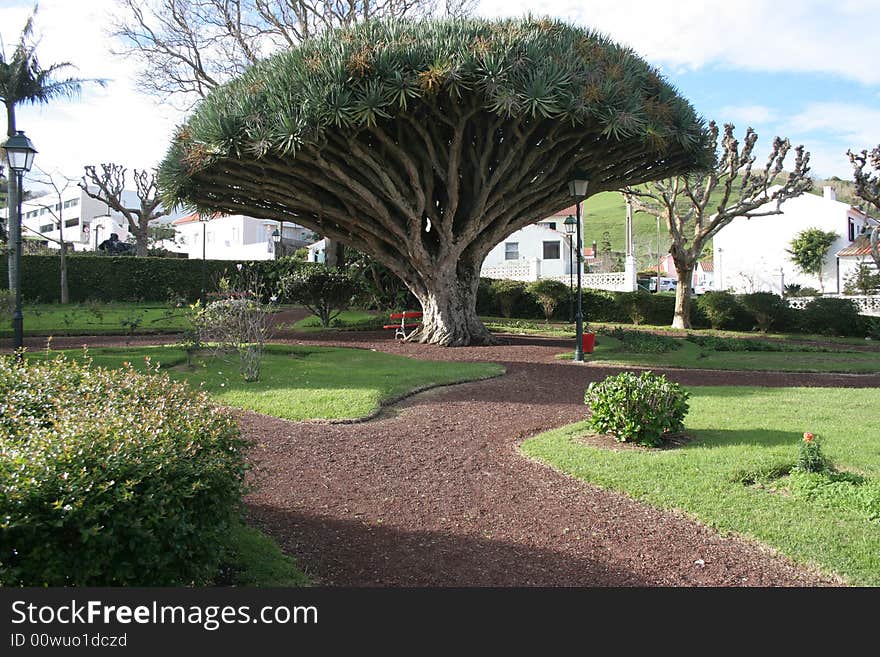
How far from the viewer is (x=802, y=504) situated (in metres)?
5.59

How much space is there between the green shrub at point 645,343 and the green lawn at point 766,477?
776cm

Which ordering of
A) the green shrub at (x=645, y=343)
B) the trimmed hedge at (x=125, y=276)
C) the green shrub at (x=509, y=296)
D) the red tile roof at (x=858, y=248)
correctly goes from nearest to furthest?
the green shrub at (x=645, y=343), the green shrub at (x=509, y=296), the trimmed hedge at (x=125, y=276), the red tile roof at (x=858, y=248)

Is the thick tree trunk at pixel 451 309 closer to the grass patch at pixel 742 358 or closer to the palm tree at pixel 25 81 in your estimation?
the grass patch at pixel 742 358

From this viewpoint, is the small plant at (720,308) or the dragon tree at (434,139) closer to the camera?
the dragon tree at (434,139)

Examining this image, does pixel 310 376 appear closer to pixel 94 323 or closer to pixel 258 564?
pixel 258 564

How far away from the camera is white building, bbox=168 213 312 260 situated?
5916 centimetres

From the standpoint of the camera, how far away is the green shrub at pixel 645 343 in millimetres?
17250

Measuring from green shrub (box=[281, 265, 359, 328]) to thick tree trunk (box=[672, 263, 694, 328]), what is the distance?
12532 mm

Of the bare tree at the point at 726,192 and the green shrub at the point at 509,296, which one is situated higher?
the bare tree at the point at 726,192

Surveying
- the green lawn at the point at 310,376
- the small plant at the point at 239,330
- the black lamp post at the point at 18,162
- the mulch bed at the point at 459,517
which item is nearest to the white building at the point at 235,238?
the green lawn at the point at 310,376

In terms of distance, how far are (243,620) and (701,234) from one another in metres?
25.4

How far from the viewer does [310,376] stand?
12031 millimetres

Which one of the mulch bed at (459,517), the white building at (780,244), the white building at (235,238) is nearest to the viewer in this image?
the mulch bed at (459,517)

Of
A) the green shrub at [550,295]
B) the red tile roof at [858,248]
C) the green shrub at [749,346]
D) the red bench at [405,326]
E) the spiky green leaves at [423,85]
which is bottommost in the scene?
the green shrub at [749,346]
